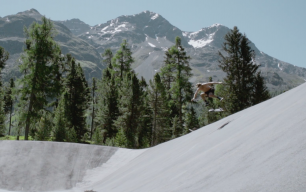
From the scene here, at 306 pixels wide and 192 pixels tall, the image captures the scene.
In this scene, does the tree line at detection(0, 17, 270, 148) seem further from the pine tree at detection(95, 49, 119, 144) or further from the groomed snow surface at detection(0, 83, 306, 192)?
the groomed snow surface at detection(0, 83, 306, 192)

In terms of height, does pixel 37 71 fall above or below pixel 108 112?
above

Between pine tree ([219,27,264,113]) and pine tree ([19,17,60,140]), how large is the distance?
15.3 meters

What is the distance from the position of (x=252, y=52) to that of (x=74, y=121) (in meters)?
22.1

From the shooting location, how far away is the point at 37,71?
19.2 metres

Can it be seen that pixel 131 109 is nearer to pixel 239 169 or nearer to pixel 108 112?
pixel 108 112

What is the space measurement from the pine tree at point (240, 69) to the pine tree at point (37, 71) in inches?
603

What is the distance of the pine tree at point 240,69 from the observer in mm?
23828

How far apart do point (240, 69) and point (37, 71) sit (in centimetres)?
1809

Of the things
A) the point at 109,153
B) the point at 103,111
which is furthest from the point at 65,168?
the point at 103,111

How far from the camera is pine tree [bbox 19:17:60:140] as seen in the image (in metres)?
19.1

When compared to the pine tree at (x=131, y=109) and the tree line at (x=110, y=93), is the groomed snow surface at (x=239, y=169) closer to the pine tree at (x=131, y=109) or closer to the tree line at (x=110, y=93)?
the tree line at (x=110, y=93)

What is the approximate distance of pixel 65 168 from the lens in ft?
25.7

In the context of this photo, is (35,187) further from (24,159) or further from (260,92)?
(260,92)

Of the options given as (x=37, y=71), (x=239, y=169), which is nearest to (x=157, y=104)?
(x=37, y=71)
